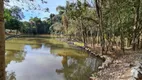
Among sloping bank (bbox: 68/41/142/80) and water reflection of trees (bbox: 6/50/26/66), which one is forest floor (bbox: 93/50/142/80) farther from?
water reflection of trees (bbox: 6/50/26/66)

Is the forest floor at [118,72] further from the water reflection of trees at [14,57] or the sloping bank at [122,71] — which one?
the water reflection of trees at [14,57]

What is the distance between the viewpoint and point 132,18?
1569 cm

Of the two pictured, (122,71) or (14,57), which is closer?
(122,71)

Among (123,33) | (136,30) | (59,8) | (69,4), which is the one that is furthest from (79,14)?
(59,8)

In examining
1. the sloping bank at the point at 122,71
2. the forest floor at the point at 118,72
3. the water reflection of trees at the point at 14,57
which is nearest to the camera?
the sloping bank at the point at 122,71

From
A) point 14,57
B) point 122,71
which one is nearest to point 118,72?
point 122,71

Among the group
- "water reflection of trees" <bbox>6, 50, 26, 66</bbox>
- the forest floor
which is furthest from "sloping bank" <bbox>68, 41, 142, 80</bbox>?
"water reflection of trees" <bbox>6, 50, 26, 66</bbox>

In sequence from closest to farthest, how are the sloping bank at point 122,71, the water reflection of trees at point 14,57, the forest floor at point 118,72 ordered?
1. the sloping bank at point 122,71
2. the forest floor at point 118,72
3. the water reflection of trees at point 14,57

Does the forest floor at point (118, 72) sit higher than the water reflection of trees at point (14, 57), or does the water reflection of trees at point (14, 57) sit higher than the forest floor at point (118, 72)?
the forest floor at point (118, 72)


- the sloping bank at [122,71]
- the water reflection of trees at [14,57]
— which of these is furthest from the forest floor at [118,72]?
the water reflection of trees at [14,57]

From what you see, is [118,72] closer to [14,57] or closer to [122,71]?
[122,71]

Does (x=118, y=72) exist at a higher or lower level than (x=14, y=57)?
higher

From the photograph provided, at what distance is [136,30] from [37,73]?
324 inches

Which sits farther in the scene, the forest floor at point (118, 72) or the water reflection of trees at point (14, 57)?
the water reflection of trees at point (14, 57)
